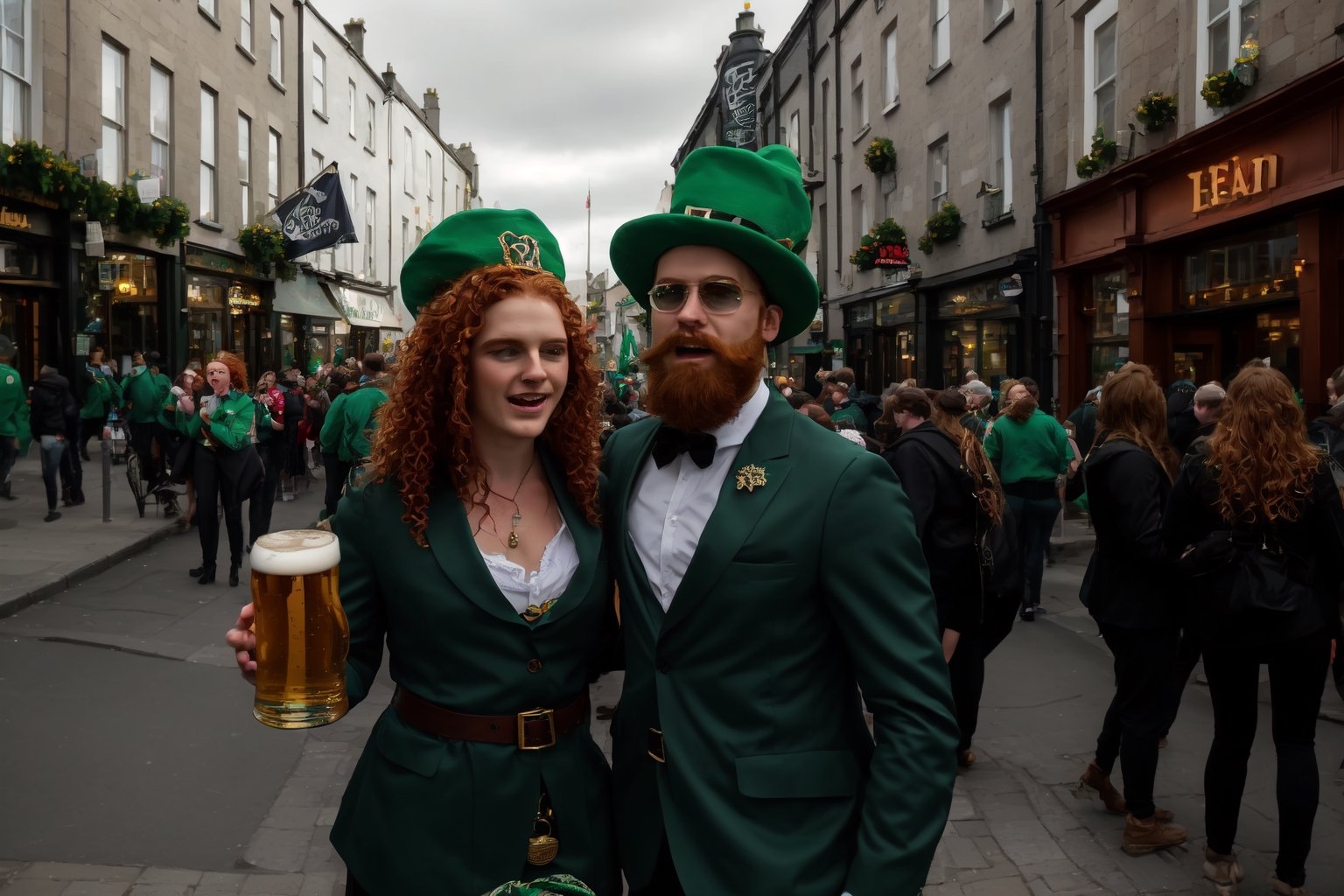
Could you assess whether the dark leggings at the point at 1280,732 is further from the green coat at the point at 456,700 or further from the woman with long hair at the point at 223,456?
the woman with long hair at the point at 223,456

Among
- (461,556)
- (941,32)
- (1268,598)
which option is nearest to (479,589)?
(461,556)

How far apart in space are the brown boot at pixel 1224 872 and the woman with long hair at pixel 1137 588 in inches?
12.8

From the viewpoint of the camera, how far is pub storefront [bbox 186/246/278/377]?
62.5 ft

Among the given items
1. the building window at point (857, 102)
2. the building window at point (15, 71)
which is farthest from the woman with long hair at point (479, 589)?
the building window at point (857, 102)

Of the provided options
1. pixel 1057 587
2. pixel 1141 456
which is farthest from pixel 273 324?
pixel 1141 456

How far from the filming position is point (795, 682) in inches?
76.1

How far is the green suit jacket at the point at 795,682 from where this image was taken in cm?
187

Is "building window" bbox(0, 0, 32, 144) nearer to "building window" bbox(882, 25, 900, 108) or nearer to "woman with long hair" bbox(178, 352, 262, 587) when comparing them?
"woman with long hair" bbox(178, 352, 262, 587)

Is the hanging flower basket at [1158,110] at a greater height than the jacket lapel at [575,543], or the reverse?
the hanging flower basket at [1158,110]

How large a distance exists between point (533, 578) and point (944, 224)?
17362 mm

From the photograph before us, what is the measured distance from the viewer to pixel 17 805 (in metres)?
4.30

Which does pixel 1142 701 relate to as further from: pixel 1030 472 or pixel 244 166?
pixel 244 166

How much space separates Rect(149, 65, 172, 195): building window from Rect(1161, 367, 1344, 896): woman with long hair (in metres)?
17.5

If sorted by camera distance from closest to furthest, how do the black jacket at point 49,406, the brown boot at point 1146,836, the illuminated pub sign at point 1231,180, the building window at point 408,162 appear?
1. the brown boot at point 1146,836
2. the illuminated pub sign at point 1231,180
3. the black jacket at point 49,406
4. the building window at point 408,162
